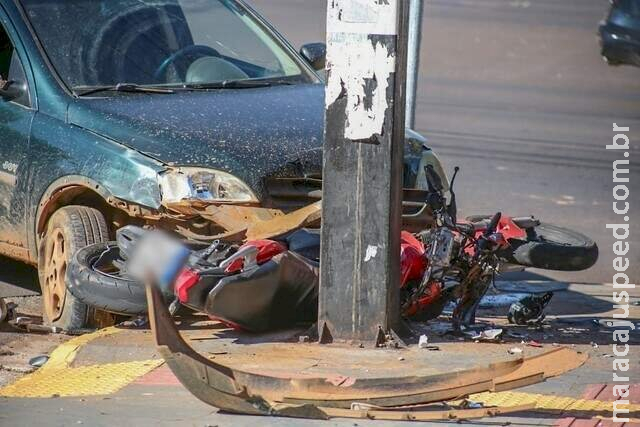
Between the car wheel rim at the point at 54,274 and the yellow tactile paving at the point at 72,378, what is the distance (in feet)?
2.15

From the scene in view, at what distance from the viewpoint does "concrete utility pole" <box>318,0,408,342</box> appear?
20.9 ft

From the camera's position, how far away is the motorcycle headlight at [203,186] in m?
6.84

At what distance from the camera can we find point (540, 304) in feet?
24.1

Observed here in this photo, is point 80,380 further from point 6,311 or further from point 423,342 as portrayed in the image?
point 423,342

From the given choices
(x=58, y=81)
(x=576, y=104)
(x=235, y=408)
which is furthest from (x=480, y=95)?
(x=235, y=408)

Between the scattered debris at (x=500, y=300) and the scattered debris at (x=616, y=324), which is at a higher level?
the scattered debris at (x=616, y=324)

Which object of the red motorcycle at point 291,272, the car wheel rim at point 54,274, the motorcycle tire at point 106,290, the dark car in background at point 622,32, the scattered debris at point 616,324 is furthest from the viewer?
the dark car in background at point 622,32

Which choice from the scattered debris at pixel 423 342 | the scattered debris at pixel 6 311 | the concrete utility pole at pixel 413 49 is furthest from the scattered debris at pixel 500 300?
the scattered debris at pixel 6 311

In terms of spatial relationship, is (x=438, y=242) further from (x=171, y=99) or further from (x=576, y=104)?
(x=576, y=104)

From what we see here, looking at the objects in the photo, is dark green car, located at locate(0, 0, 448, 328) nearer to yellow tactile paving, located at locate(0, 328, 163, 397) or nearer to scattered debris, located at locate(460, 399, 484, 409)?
yellow tactile paving, located at locate(0, 328, 163, 397)

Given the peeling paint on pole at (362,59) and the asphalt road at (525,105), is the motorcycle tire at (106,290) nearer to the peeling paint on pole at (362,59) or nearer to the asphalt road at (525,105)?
the peeling paint on pole at (362,59)

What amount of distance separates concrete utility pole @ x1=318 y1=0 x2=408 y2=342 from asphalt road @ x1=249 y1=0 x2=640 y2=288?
297 centimetres

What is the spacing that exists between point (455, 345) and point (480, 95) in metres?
10.7

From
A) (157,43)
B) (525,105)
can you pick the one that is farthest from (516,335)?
(525,105)
